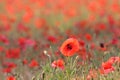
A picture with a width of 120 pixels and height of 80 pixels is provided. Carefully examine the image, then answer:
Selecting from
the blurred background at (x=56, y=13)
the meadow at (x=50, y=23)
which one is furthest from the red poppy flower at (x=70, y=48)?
the blurred background at (x=56, y=13)

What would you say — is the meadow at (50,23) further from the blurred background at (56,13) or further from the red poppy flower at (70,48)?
the red poppy flower at (70,48)

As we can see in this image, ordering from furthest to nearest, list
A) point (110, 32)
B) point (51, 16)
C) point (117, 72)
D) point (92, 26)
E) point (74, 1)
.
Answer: point (74, 1)
point (51, 16)
point (92, 26)
point (110, 32)
point (117, 72)

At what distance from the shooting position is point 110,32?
372 inches

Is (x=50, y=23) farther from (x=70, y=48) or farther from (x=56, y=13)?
(x=70, y=48)

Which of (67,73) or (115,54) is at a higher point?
(115,54)

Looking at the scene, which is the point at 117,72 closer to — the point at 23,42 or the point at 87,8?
the point at 23,42

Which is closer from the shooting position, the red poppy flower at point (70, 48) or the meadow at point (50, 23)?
the red poppy flower at point (70, 48)

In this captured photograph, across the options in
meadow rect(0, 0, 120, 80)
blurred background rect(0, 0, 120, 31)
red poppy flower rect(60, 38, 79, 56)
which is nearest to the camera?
red poppy flower rect(60, 38, 79, 56)

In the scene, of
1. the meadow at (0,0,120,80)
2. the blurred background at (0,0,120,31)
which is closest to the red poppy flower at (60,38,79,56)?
the meadow at (0,0,120,80)

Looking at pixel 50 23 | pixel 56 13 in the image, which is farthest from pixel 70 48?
pixel 56 13

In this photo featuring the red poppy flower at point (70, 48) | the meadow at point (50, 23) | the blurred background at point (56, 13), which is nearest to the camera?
the red poppy flower at point (70, 48)

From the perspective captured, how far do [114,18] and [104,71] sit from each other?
692 centimetres

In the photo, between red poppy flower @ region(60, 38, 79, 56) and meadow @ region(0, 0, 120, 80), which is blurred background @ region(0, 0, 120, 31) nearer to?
meadow @ region(0, 0, 120, 80)

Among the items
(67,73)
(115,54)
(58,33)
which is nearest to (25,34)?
(58,33)
